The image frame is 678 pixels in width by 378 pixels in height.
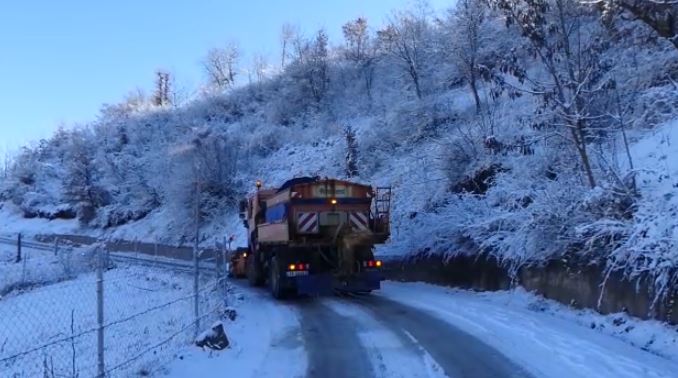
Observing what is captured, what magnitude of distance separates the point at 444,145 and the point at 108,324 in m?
19.1

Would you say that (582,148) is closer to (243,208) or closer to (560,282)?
(560,282)

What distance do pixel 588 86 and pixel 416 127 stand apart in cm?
1805

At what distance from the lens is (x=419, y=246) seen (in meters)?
22.2

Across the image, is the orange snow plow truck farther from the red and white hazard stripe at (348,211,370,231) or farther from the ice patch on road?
the ice patch on road

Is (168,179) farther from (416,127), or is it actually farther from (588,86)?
(588,86)

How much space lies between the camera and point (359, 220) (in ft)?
62.1

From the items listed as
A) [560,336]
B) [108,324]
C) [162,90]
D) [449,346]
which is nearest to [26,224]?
[162,90]

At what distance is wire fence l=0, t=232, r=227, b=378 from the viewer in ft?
31.8

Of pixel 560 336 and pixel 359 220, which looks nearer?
pixel 560 336

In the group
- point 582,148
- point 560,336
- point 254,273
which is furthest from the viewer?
point 254,273

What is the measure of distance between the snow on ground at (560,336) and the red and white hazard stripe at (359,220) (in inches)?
134

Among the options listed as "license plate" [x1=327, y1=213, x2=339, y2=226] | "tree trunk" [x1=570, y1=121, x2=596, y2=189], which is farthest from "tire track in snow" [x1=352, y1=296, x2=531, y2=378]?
"tree trunk" [x1=570, y1=121, x2=596, y2=189]

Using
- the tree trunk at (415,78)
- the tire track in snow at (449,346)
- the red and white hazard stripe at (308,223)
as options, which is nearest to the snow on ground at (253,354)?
the tire track in snow at (449,346)

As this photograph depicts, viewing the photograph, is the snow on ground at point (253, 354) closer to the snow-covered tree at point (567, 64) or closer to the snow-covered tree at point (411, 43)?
the snow-covered tree at point (567, 64)
